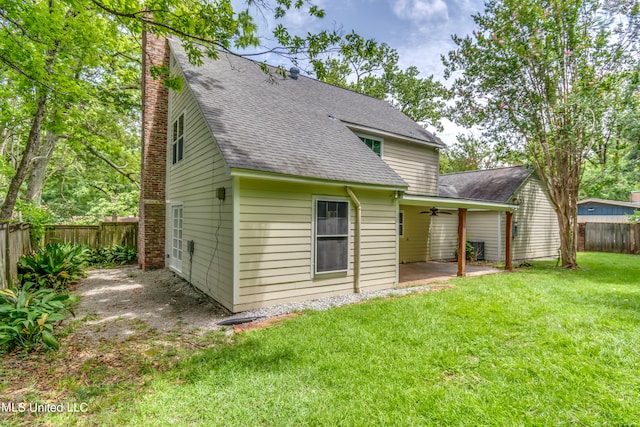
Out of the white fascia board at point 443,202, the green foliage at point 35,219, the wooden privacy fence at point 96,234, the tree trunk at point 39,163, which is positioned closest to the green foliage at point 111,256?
the wooden privacy fence at point 96,234

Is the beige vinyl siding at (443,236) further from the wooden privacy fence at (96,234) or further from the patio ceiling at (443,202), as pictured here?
the wooden privacy fence at (96,234)

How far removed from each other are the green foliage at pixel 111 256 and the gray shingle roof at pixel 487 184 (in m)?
12.7

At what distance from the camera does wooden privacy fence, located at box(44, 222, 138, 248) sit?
33.6ft

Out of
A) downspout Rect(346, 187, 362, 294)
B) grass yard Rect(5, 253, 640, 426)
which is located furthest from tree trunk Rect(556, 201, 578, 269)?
downspout Rect(346, 187, 362, 294)

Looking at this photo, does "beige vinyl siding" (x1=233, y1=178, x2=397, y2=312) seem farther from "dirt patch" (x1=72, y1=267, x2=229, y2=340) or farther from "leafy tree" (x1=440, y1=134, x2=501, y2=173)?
"leafy tree" (x1=440, y1=134, x2=501, y2=173)

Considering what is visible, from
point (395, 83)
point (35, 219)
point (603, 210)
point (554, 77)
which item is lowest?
point (35, 219)

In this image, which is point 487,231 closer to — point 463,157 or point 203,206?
point 203,206

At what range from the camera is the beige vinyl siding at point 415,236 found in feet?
40.3

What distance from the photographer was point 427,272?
10023mm

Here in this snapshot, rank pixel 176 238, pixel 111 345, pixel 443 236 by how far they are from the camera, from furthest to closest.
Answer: pixel 443 236 < pixel 176 238 < pixel 111 345

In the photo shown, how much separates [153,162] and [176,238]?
2.77 meters

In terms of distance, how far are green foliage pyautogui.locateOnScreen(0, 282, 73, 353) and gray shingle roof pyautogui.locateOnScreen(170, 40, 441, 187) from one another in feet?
10.9

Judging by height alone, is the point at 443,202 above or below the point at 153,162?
below
